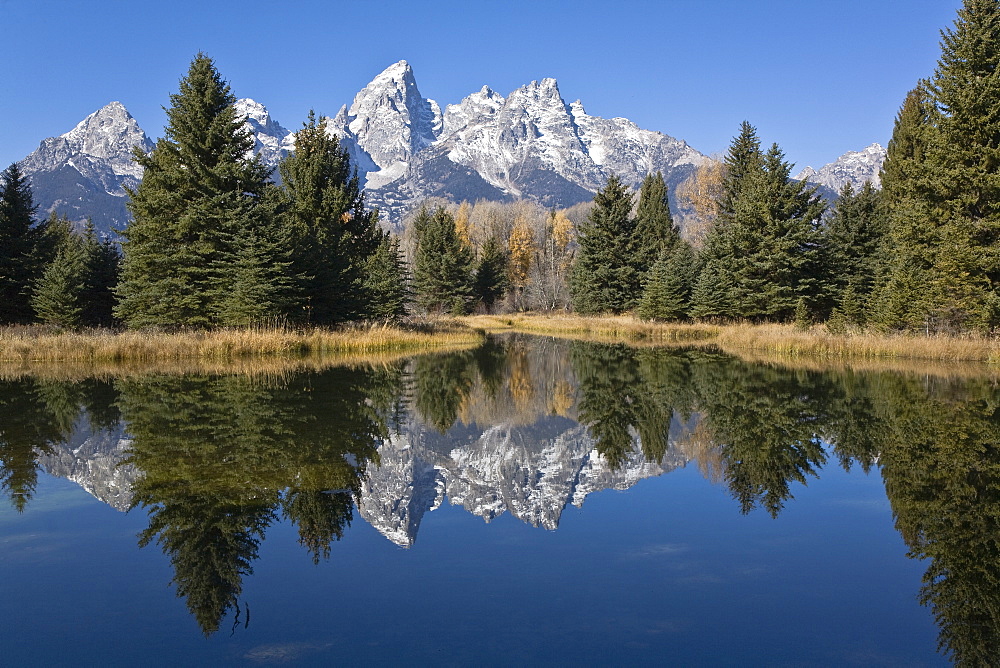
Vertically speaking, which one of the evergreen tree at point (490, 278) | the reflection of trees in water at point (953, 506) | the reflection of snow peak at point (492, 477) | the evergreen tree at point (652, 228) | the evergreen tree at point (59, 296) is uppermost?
the evergreen tree at point (652, 228)

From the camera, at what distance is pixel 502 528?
6582 mm

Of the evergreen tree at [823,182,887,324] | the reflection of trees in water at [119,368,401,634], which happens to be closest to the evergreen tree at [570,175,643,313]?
the evergreen tree at [823,182,887,324]

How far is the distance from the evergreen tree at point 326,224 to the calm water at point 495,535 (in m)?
16.2

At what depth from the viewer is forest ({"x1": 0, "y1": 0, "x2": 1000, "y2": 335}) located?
2389cm

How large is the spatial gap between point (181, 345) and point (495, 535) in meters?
→ 19.9

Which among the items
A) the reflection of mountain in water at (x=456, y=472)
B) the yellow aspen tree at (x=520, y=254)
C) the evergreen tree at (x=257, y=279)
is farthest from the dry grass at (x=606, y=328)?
the reflection of mountain in water at (x=456, y=472)

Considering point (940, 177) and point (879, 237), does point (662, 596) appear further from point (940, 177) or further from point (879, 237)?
point (879, 237)

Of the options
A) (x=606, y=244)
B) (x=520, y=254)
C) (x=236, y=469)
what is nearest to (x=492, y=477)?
(x=236, y=469)

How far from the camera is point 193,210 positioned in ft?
83.7

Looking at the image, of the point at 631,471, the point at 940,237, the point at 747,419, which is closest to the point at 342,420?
the point at 631,471

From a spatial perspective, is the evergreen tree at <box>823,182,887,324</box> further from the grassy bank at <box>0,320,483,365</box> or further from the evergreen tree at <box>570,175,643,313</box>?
the grassy bank at <box>0,320,483,365</box>

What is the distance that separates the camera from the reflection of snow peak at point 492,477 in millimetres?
7008

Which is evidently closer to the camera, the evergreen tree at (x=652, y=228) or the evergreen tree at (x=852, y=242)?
the evergreen tree at (x=852, y=242)

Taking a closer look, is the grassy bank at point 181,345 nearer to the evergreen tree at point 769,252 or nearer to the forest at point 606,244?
the forest at point 606,244
